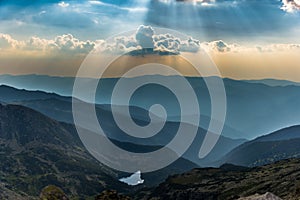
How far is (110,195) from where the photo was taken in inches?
5177

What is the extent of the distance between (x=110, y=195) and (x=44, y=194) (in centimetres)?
2292

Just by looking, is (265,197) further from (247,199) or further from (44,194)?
(44,194)

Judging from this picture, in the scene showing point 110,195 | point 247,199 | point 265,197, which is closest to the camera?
point 265,197

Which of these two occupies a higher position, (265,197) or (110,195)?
(265,197)

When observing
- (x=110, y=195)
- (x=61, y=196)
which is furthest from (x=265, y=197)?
(x=61, y=196)

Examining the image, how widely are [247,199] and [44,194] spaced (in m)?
66.3

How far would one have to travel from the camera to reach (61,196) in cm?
13962

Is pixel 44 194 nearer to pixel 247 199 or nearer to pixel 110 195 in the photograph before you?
pixel 110 195

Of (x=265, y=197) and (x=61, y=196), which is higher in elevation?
(x=265, y=197)

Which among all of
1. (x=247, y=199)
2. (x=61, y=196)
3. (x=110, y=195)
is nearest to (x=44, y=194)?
(x=61, y=196)

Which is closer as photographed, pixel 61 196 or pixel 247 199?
pixel 247 199

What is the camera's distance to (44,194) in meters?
137

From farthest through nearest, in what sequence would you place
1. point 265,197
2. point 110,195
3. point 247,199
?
point 110,195 → point 247,199 → point 265,197

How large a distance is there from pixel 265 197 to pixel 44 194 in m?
72.3
